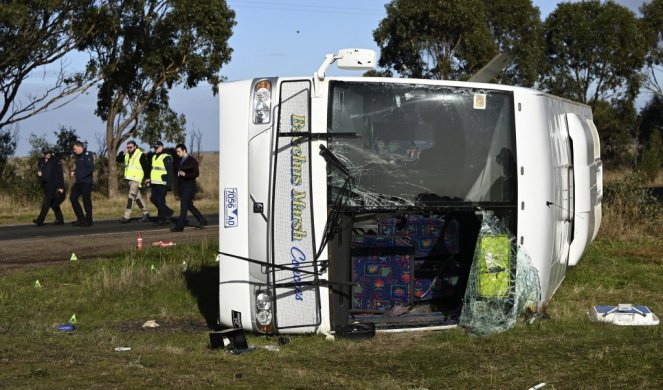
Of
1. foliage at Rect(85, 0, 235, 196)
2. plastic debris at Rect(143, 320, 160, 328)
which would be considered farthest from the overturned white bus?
foliage at Rect(85, 0, 235, 196)

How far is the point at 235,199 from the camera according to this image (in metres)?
8.95

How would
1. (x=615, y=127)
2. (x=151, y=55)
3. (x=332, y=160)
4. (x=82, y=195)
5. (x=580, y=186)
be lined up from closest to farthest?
(x=332, y=160) → (x=580, y=186) → (x=82, y=195) → (x=151, y=55) → (x=615, y=127)

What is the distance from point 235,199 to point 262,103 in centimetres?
86

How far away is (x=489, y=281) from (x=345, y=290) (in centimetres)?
124

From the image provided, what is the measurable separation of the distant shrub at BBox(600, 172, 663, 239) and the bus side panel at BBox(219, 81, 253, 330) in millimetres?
9381

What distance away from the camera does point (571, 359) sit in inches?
302

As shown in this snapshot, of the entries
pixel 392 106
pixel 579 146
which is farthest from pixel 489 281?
pixel 579 146

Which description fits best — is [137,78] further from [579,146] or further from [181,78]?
[579,146]

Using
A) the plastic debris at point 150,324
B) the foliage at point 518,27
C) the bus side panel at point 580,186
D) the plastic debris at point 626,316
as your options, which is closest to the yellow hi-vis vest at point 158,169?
the plastic debris at point 150,324

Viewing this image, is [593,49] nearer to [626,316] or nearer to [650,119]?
[650,119]

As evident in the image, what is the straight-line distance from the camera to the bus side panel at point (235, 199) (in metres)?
8.89

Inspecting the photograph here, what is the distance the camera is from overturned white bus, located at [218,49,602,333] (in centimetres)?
873

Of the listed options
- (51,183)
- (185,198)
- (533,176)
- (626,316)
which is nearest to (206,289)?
(533,176)

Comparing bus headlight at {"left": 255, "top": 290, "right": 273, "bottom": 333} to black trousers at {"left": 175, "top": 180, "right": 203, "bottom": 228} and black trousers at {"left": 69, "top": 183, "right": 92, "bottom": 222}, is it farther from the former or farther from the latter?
black trousers at {"left": 69, "top": 183, "right": 92, "bottom": 222}
